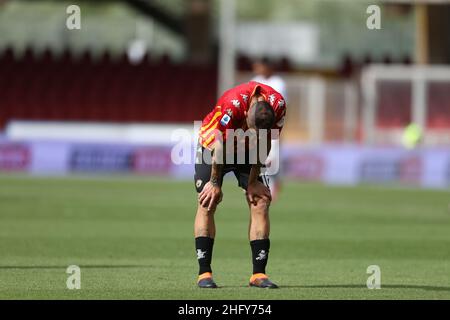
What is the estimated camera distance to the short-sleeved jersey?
1058 centimetres

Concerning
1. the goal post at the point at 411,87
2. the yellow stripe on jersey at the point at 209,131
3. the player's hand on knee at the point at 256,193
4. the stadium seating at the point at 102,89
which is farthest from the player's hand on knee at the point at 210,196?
the stadium seating at the point at 102,89

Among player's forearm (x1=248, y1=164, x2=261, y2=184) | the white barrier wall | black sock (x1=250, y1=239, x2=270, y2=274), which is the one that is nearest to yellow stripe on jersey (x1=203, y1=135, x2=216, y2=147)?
player's forearm (x1=248, y1=164, x2=261, y2=184)

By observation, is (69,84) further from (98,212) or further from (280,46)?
(98,212)

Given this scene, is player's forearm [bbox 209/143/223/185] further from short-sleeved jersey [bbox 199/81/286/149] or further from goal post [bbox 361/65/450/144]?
goal post [bbox 361/65/450/144]

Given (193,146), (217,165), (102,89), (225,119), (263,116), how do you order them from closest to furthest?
(263,116) → (225,119) → (217,165) → (193,146) → (102,89)

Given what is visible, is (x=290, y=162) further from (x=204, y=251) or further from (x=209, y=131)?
(x=209, y=131)

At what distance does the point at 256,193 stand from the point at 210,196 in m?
0.47

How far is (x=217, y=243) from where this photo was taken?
16000mm

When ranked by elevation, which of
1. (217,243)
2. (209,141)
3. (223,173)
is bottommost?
(217,243)

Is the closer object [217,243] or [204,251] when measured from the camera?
[204,251]

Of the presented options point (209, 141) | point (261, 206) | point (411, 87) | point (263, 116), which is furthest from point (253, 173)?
point (411, 87)

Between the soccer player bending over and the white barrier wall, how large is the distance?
19.1m

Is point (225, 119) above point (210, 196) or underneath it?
above
